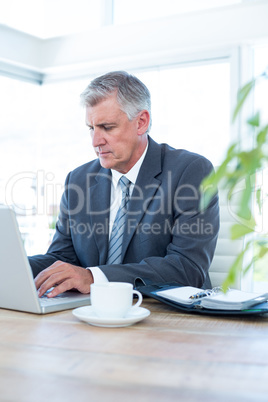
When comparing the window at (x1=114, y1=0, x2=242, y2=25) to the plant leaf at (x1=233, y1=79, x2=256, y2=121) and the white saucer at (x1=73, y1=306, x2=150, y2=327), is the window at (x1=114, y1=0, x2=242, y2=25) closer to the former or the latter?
the white saucer at (x1=73, y1=306, x2=150, y2=327)

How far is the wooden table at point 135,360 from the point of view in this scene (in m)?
0.66

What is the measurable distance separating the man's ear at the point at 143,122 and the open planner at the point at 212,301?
100 cm

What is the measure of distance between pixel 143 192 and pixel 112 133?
0.29 metres

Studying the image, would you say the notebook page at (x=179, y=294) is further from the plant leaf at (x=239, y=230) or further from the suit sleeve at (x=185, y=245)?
the plant leaf at (x=239, y=230)

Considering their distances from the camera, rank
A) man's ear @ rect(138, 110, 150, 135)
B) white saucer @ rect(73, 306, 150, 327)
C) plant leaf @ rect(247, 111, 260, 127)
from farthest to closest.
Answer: man's ear @ rect(138, 110, 150, 135) < white saucer @ rect(73, 306, 150, 327) < plant leaf @ rect(247, 111, 260, 127)

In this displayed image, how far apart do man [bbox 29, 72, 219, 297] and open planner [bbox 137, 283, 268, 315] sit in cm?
46

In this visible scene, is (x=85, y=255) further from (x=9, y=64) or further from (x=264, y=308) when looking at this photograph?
(x=9, y=64)

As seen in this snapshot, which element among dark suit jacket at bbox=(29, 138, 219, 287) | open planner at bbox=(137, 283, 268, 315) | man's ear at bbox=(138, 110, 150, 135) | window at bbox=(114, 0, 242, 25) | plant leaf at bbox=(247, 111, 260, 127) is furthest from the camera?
window at bbox=(114, 0, 242, 25)

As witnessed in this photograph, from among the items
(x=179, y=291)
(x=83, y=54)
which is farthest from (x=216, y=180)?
(x=83, y=54)

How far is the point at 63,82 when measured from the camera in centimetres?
506

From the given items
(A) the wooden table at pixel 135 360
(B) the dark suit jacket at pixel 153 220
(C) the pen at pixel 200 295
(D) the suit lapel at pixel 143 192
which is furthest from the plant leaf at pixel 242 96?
(D) the suit lapel at pixel 143 192

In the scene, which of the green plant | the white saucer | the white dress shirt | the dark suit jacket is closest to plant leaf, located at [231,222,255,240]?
the green plant

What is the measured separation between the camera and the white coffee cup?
3.46ft

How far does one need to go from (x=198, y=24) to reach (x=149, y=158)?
7.54 feet
